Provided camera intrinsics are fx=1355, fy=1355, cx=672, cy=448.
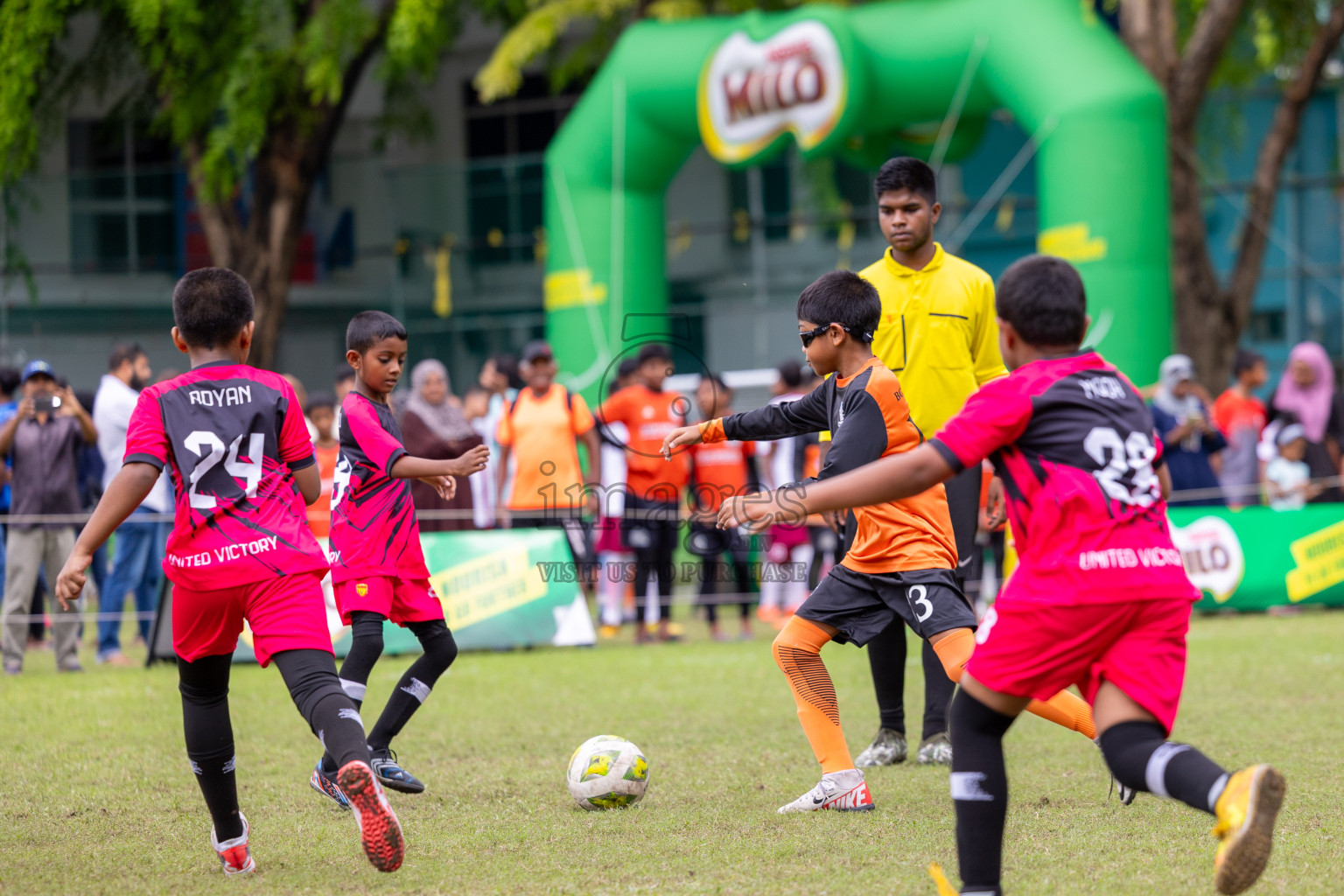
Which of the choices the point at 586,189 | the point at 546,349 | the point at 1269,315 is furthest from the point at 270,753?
the point at 1269,315

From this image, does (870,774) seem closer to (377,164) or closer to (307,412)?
(307,412)

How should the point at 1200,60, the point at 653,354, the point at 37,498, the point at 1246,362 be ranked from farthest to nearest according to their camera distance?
the point at 1200,60 → the point at 1246,362 → the point at 653,354 → the point at 37,498

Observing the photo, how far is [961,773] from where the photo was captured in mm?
3217

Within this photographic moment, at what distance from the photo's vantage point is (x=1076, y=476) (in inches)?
124

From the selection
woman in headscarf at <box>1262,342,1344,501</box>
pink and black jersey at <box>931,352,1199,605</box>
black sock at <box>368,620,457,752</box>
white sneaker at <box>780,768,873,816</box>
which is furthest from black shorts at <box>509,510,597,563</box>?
pink and black jersey at <box>931,352,1199,605</box>

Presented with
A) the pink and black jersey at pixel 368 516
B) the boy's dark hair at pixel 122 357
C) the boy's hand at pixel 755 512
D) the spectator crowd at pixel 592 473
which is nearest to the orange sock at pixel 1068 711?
the boy's hand at pixel 755 512

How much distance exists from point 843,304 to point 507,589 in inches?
A: 231

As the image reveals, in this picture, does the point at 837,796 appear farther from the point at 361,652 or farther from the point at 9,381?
the point at 9,381

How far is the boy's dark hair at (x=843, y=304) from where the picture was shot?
15.1ft

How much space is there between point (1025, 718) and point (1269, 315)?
16176 millimetres

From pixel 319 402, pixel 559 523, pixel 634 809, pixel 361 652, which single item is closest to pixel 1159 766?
pixel 634 809

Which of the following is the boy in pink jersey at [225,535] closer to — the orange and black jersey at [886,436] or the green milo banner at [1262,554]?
the orange and black jersey at [886,436]

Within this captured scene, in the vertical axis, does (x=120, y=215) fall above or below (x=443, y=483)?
above

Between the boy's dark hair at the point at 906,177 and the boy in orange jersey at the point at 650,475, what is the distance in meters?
5.04
